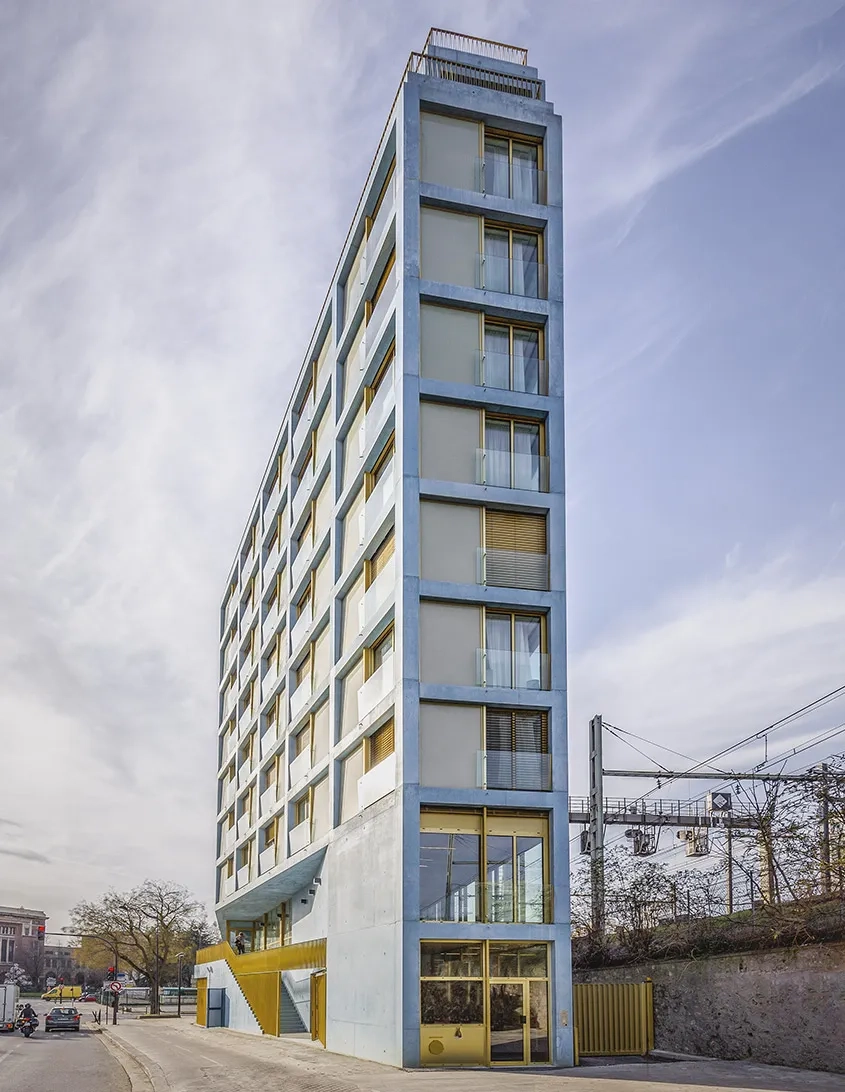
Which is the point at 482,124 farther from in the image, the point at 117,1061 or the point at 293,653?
the point at 117,1061

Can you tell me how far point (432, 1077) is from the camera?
77.0 ft

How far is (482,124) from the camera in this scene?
109ft

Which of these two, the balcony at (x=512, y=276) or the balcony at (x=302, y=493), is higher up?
the balcony at (x=512, y=276)

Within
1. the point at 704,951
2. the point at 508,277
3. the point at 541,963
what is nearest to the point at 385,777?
the point at 541,963

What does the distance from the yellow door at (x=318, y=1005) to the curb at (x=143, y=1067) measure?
5019 mm

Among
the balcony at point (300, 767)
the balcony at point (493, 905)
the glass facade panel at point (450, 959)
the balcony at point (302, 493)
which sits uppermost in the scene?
the balcony at point (302, 493)

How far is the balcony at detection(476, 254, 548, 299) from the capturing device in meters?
32.4

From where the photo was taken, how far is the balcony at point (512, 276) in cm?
3238

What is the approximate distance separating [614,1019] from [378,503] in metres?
14.6

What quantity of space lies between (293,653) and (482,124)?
2148 centimetres

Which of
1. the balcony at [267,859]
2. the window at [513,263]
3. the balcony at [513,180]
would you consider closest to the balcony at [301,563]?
the balcony at [267,859]

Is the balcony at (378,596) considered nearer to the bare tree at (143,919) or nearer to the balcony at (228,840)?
the balcony at (228,840)

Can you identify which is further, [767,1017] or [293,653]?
[293,653]

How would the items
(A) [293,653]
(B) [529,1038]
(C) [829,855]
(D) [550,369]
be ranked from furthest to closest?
(A) [293,653] → (D) [550,369] → (B) [529,1038] → (C) [829,855]
